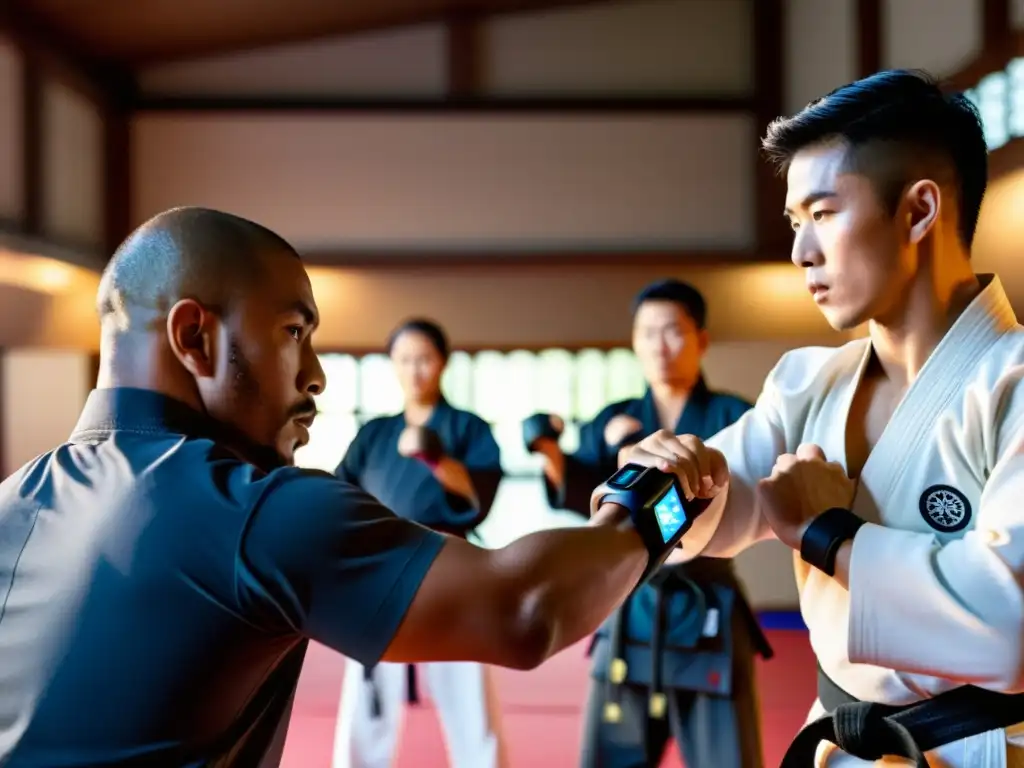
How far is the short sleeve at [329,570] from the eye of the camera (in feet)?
2.97

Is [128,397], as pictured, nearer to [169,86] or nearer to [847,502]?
[847,502]

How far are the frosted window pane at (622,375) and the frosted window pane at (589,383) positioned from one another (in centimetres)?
5

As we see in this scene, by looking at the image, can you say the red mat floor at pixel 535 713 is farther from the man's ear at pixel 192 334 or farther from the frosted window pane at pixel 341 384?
the man's ear at pixel 192 334

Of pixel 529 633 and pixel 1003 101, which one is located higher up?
pixel 1003 101

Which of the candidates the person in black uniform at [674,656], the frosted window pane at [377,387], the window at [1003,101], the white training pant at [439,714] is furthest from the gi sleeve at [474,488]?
the frosted window pane at [377,387]

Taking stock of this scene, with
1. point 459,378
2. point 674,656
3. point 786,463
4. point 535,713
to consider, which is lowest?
point 535,713

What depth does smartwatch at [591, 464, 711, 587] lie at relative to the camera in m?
1.15

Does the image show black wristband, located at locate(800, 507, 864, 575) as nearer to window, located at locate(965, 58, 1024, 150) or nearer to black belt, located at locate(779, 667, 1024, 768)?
black belt, located at locate(779, 667, 1024, 768)

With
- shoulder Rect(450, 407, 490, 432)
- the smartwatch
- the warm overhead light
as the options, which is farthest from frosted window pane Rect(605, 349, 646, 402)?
the smartwatch

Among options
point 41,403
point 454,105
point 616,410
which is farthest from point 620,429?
point 41,403

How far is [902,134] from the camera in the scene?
1.22 metres

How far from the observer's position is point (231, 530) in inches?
36.2

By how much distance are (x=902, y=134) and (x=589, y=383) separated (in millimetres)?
5828

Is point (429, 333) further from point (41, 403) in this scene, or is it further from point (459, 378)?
point (41, 403)
